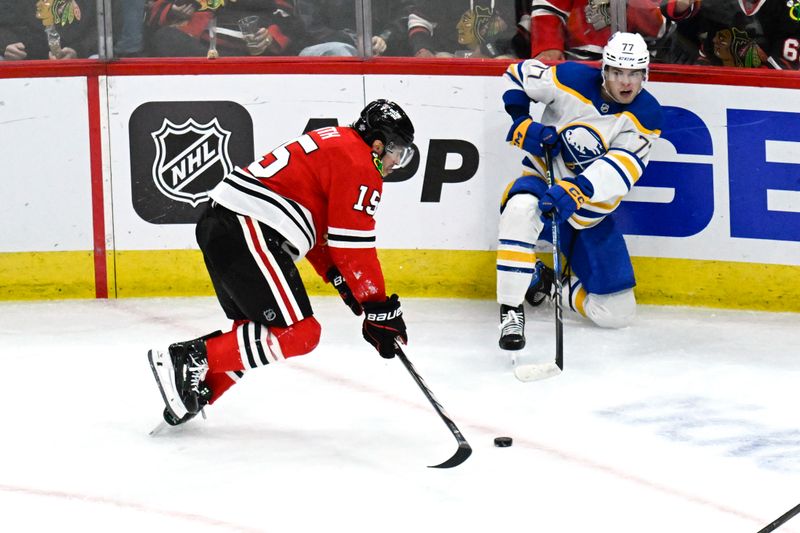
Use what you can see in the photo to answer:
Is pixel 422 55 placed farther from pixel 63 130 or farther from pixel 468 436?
pixel 468 436

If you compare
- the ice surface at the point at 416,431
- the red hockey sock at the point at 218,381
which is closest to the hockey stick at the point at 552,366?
the ice surface at the point at 416,431

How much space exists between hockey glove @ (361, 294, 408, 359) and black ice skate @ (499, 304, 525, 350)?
0.97 metres

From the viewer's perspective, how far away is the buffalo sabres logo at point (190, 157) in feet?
16.7

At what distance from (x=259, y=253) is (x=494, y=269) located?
192 cm

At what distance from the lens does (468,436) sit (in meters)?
3.56

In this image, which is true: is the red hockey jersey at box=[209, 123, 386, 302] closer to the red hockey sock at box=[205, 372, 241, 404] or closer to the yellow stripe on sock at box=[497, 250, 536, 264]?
the red hockey sock at box=[205, 372, 241, 404]

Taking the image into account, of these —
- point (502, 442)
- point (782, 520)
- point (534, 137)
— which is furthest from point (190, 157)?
point (782, 520)

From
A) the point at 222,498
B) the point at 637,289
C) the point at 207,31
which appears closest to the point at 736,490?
the point at 222,498

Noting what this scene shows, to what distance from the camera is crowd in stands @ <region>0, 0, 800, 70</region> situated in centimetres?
500

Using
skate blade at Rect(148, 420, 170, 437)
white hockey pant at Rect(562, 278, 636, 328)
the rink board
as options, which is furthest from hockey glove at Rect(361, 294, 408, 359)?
the rink board

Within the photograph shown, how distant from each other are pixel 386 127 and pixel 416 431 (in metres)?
0.90

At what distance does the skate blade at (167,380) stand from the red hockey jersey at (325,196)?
1.57 ft

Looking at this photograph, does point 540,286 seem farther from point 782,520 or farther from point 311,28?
point 782,520

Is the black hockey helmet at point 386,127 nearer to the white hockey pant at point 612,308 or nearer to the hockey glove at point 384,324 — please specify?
the hockey glove at point 384,324
